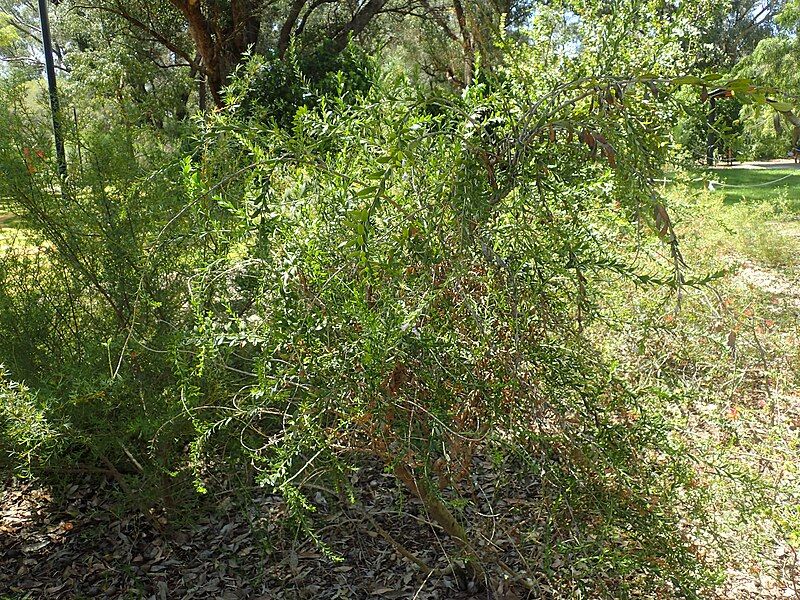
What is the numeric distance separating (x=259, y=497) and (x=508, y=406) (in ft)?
6.28

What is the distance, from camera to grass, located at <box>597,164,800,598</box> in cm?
224

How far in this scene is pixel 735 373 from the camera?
2.60 m

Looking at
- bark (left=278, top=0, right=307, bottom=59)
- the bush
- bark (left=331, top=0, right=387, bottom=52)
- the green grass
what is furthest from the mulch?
bark (left=331, top=0, right=387, bottom=52)

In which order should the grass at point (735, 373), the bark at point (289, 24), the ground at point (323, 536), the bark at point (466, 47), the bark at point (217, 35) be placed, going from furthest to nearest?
the bark at point (289, 24), the bark at point (217, 35), the bark at point (466, 47), the ground at point (323, 536), the grass at point (735, 373)

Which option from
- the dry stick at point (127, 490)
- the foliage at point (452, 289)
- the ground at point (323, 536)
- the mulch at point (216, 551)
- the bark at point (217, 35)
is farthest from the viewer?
the bark at point (217, 35)

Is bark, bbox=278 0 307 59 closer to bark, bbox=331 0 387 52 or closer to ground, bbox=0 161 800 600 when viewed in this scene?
bark, bbox=331 0 387 52

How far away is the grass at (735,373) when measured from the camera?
224 cm

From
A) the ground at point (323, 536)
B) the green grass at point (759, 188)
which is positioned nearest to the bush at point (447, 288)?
the ground at point (323, 536)

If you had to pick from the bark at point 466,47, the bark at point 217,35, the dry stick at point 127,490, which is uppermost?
the bark at point 217,35

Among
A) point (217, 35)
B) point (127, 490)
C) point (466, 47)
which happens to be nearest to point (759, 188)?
point (466, 47)

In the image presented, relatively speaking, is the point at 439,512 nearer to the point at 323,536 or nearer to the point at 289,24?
the point at 323,536

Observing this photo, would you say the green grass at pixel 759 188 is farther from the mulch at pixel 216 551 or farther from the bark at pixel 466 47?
the mulch at pixel 216 551

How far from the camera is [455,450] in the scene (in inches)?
78.9

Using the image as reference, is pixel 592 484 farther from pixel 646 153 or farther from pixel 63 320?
pixel 63 320
